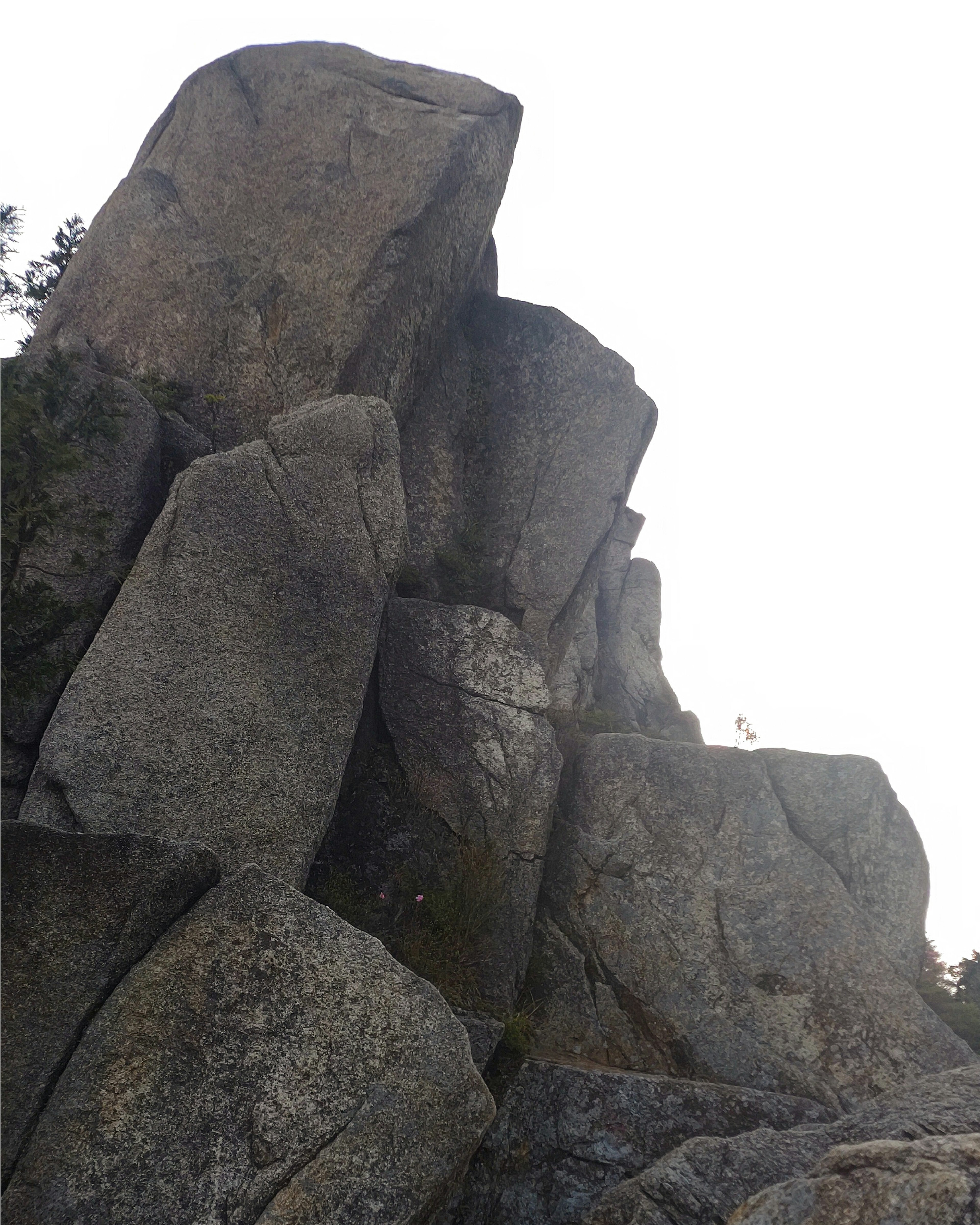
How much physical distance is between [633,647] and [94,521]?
49.0 feet

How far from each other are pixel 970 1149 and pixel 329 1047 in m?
5.02

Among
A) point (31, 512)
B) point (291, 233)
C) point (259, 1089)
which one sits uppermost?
point (291, 233)

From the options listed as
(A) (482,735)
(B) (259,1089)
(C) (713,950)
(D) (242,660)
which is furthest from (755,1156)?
(D) (242,660)

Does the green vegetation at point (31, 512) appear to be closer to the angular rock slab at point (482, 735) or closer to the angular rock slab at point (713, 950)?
the angular rock slab at point (482, 735)

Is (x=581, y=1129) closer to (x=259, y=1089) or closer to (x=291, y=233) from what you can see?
(x=259, y=1089)

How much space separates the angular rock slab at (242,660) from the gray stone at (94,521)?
740 mm

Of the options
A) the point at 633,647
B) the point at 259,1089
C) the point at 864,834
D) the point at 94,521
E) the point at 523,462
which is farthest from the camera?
the point at 633,647

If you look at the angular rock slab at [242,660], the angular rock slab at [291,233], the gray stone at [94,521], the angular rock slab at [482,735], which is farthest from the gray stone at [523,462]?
the gray stone at [94,521]

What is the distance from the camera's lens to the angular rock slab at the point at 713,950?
12.4 m

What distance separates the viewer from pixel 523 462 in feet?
62.6

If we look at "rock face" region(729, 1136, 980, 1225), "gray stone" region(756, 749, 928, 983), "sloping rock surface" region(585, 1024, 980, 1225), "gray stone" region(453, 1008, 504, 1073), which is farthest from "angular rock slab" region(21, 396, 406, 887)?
"gray stone" region(756, 749, 928, 983)

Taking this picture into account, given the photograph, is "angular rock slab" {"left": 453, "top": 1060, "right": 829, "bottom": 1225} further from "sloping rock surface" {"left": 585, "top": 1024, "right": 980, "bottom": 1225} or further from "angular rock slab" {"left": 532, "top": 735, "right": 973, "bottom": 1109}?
"angular rock slab" {"left": 532, "top": 735, "right": 973, "bottom": 1109}

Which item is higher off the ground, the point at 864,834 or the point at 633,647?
the point at 633,647

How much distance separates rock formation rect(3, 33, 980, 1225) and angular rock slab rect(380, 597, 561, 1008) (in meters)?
0.07
